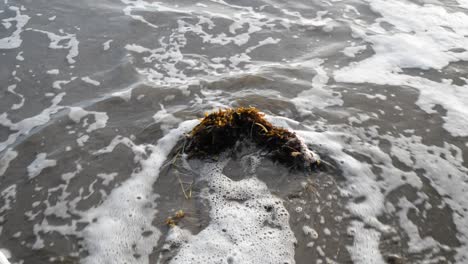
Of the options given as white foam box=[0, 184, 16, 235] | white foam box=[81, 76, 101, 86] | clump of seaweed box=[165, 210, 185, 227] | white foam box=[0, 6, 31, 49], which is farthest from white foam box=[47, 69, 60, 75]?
clump of seaweed box=[165, 210, 185, 227]

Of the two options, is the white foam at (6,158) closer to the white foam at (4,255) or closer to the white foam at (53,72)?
the white foam at (4,255)

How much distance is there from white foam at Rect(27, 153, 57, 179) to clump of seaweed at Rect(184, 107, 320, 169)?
1457 millimetres

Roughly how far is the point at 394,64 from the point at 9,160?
5.17 metres

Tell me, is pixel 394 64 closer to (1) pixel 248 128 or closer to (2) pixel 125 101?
(1) pixel 248 128

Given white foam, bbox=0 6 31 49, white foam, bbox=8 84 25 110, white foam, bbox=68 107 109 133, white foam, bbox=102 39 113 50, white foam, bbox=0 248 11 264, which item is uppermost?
white foam, bbox=102 39 113 50

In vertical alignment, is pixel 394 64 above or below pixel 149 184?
above

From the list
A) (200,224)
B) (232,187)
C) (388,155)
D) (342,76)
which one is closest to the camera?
(200,224)

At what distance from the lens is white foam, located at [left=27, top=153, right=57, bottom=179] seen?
409 centimetres

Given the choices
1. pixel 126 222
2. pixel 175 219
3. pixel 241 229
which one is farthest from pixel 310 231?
pixel 126 222

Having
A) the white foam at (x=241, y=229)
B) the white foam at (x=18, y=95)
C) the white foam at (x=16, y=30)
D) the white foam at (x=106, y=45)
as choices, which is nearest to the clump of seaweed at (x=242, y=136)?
the white foam at (x=241, y=229)

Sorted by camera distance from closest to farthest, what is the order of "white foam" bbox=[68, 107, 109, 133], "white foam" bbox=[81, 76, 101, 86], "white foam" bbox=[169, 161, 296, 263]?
"white foam" bbox=[169, 161, 296, 263]
"white foam" bbox=[68, 107, 109, 133]
"white foam" bbox=[81, 76, 101, 86]

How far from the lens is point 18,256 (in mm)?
3270

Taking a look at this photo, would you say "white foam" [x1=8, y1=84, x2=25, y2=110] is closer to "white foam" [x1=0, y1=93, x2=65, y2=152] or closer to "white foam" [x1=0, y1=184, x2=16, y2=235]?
"white foam" [x1=0, y1=93, x2=65, y2=152]

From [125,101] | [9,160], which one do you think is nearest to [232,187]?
[125,101]
